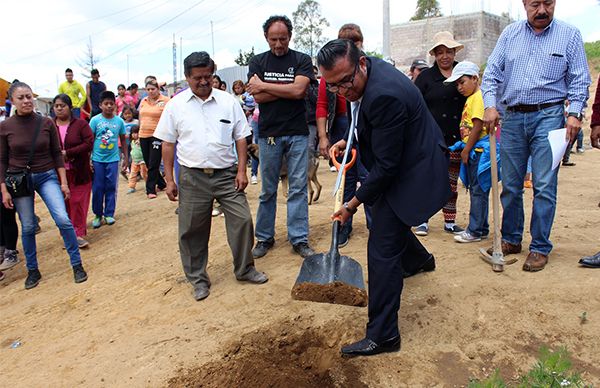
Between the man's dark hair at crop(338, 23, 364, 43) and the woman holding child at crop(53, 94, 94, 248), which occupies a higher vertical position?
the man's dark hair at crop(338, 23, 364, 43)

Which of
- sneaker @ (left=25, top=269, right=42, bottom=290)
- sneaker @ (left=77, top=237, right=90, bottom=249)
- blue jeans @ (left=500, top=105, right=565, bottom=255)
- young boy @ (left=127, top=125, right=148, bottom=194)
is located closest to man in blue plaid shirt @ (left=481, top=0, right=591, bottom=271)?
blue jeans @ (left=500, top=105, right=565, bottom=255)

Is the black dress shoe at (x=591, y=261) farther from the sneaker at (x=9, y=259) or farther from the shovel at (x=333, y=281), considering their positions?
the sneaker at (x=9, y=259)

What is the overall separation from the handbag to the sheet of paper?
4866 mm

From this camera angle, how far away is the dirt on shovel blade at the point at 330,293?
3234 mm

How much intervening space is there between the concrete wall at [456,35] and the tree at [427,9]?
14827 mm

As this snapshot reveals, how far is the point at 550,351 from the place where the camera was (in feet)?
9.66

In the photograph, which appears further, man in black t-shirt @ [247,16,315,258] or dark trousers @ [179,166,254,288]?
man in black t-shirt @ [247,16,315,258]

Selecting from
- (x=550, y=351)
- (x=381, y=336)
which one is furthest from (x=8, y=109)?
(x=550, y=351)

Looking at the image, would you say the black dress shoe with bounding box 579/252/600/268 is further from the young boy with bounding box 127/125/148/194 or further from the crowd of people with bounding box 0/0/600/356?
the young boy with bounding box 127/125/148/194

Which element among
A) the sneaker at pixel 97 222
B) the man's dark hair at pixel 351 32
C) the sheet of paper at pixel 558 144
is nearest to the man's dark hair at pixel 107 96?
the sneaker at pixel 97 222

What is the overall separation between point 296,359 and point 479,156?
2672 mm

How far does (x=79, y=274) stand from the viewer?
5.00 meters

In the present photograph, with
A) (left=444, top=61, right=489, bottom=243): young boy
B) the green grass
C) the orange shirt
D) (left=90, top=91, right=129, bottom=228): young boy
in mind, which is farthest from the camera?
the orange shirt

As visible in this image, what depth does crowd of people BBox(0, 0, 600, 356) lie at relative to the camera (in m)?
2.82
